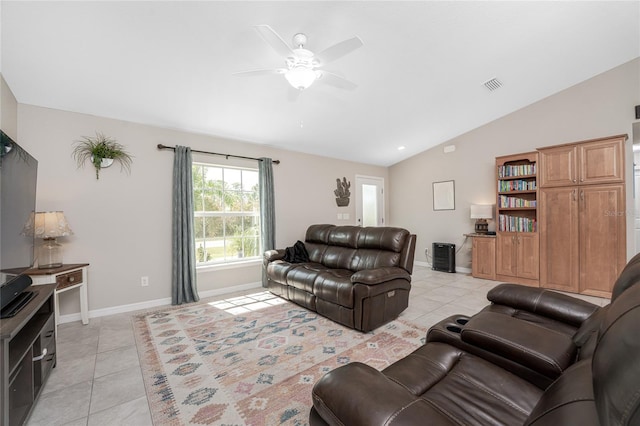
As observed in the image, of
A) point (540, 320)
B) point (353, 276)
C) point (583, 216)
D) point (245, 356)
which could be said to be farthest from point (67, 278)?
point (583, 216)

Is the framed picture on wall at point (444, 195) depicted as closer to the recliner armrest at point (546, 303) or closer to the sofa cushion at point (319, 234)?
the sofa cushion at point (319, 234)

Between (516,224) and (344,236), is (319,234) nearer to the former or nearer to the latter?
(344,236)

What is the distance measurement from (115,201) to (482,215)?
5.73 m

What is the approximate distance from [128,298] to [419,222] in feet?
18.4

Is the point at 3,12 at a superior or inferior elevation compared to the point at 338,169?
superior

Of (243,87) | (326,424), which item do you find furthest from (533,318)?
(243,87)

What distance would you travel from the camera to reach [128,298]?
3.31 metres

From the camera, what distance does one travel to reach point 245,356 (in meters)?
2.21

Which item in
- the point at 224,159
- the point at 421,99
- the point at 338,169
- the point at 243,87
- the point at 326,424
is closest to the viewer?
the point at 326,424

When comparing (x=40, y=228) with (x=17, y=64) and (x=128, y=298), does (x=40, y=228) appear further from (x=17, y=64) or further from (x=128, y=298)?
(x=17, y=64)

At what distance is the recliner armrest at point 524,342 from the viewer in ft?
3.47

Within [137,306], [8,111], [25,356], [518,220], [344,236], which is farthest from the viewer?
[518,220]

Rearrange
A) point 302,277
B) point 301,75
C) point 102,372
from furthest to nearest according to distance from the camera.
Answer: point 302,277, point 301,75, point 102,372

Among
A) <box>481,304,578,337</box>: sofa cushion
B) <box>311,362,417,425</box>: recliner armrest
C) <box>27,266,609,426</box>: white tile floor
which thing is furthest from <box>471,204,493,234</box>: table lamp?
<box>311,362,417,425</box>: recliner armrest
